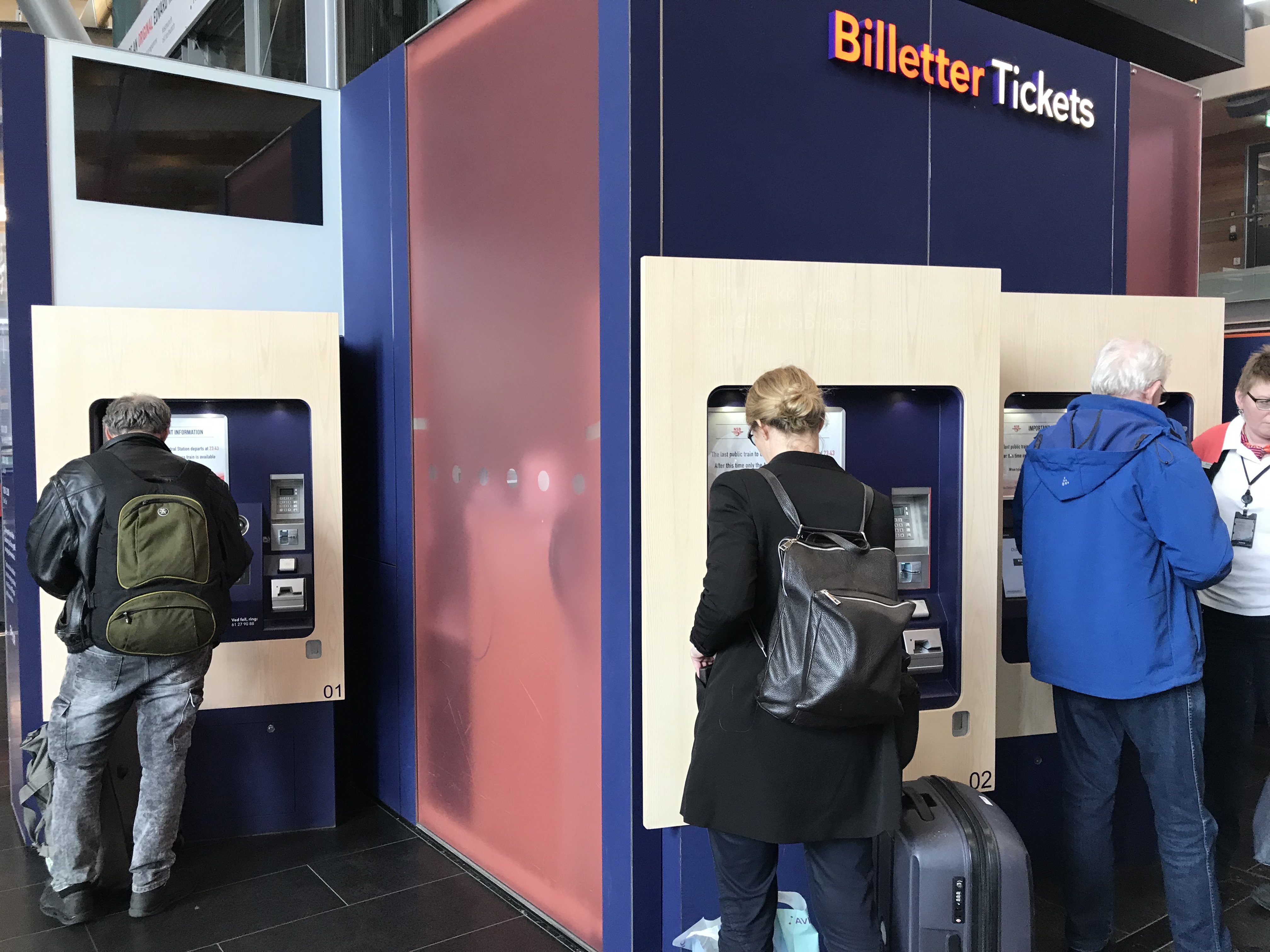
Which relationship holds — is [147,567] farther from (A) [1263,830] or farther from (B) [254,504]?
(A) [1263,830]

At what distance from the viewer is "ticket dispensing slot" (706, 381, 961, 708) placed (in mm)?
2643

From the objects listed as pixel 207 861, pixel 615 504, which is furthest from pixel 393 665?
pixel 615 504

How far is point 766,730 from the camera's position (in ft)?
6.18

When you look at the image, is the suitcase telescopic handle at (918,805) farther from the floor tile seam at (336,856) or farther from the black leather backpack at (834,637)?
the floor tile seam at (336,856)

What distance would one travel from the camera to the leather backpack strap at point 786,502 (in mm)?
1882

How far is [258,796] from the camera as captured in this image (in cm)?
368

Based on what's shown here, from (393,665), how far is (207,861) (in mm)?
897

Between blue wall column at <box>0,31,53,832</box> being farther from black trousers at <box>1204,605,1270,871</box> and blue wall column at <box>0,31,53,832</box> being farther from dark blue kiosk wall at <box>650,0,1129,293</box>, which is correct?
black trousers at <box>1204,605,1270,871</box>

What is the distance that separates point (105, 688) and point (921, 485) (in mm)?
2405

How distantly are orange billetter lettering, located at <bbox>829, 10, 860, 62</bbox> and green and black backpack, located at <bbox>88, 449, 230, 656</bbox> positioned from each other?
2.24m

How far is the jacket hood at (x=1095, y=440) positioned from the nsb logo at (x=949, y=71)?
1101mm

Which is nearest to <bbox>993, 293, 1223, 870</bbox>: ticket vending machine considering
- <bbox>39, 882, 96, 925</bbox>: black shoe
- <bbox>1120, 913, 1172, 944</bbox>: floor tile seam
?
<bbox>1120, 913, 1172, 944</bbox>: floor tile seam

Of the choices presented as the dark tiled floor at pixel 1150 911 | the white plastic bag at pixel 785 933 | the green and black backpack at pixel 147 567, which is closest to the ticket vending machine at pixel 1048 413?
the dark tiled floor at pixel 1150 911

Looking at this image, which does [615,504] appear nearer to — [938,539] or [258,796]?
[938,539]
